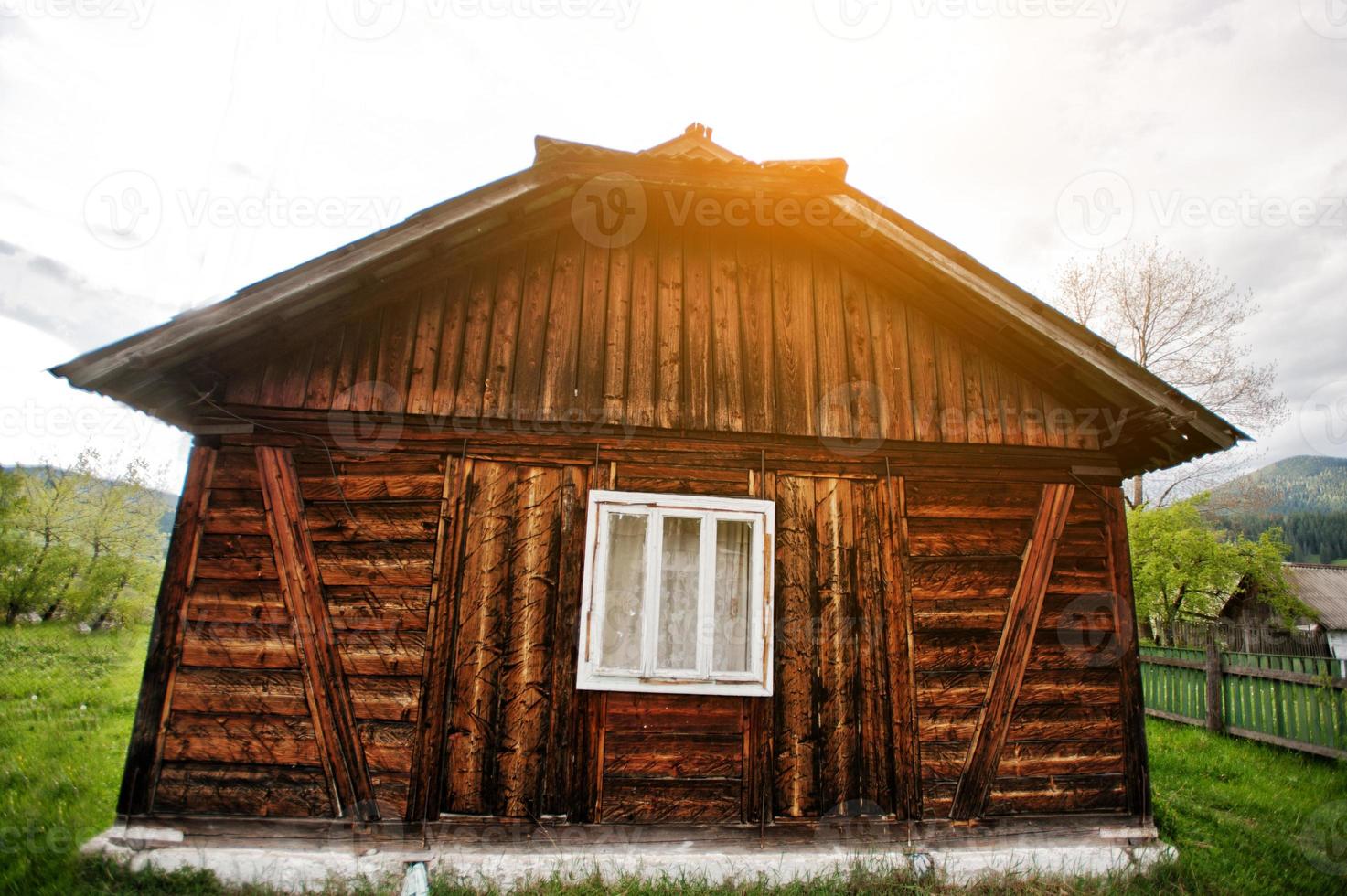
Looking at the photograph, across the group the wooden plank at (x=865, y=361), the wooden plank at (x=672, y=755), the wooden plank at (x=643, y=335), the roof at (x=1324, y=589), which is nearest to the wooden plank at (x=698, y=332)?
the wooden plank at (x=643, y=335)

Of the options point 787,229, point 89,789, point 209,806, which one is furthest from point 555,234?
point 89,789

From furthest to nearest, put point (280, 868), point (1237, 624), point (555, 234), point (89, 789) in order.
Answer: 1. point (1237, 624)
2. point (89, 789)
3. point (555, 234)
4. point (280, 868)

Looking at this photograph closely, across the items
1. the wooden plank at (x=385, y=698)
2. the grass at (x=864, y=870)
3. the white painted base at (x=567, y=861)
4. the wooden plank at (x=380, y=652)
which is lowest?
the grass at (x=864, y=870)

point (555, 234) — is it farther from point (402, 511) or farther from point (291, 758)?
point (291, 758)

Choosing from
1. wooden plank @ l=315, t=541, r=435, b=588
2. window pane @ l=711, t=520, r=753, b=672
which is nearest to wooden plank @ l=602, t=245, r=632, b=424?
window pane @ l=711, t=520, r=753, b=672

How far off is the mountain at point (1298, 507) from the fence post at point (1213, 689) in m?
12.8

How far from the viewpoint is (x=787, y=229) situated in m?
5.97

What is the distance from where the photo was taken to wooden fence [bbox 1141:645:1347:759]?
8.60 metres

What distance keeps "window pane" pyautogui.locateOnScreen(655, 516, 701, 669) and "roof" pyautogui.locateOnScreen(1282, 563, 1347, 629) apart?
35936mm

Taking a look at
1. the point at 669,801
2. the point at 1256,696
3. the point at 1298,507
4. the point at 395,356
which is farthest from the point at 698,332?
the point at 1298,507

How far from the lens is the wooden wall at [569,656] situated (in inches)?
188

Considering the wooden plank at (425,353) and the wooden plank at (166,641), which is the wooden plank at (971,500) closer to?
the wooden plank at (425,353)

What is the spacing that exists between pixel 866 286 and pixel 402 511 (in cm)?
447

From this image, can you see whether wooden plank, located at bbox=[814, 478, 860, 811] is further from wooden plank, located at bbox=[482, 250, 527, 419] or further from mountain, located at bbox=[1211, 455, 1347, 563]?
mountain, located at bbox=[1211, 455, 1347, 563]
